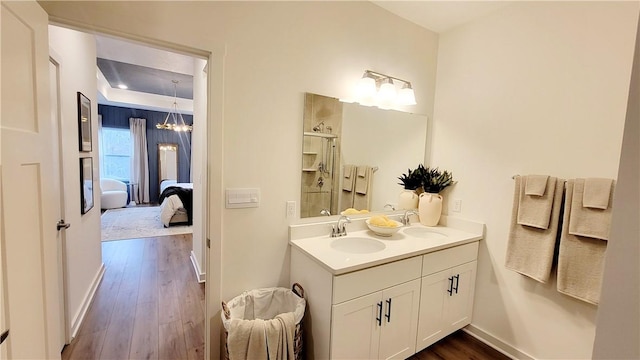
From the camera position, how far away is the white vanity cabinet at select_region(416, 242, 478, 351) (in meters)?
1.92

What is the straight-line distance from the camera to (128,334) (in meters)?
2.18

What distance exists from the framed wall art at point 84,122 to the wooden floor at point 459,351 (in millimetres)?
3256

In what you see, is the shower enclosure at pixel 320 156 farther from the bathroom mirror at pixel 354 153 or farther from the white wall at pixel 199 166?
the white wall at pixel 199 166

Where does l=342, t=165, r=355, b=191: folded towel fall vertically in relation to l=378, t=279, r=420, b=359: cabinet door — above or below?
above

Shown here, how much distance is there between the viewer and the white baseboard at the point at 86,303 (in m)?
2.14

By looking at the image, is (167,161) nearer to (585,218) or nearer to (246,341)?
(246,341)

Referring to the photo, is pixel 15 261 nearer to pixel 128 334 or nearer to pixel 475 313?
pixel 128 334

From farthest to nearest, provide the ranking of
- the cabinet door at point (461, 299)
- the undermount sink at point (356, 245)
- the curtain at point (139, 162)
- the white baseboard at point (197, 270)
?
the curtain at point (139, 162)
the white baseboard at point (197, 270)
the cabinet door at point (461, 299)
the undermount sink at point (356, 245)

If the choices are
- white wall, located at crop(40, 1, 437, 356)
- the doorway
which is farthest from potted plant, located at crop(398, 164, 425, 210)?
the doorway

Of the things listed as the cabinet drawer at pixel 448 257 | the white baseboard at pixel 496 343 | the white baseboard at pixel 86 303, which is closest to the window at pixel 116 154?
the white baseboard at pixel 86 303

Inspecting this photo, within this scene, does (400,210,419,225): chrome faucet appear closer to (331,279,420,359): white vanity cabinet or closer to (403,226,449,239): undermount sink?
(403,226,449,239): undermount sink

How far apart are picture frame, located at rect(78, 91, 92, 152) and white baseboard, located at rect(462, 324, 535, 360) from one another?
12.2ft

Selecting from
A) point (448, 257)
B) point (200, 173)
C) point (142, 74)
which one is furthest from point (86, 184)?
point (448, 257)

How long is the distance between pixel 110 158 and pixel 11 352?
8009 mm
